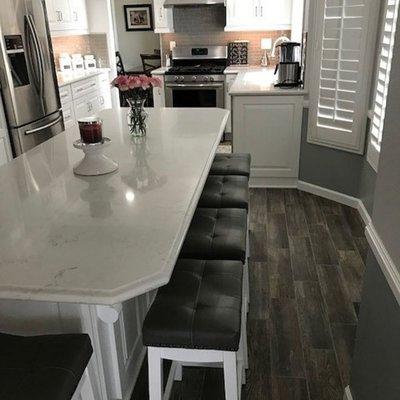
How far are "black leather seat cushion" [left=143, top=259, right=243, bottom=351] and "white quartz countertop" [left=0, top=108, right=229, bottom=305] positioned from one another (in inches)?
9.9

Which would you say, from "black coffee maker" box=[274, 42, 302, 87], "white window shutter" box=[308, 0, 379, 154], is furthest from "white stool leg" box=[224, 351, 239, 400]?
"black coffee maker" box=[274, 42, 302, 87]

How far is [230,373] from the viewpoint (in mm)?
1418

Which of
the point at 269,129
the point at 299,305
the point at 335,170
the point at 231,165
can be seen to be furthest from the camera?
the point at 269,129

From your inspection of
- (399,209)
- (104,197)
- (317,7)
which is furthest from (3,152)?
(399,209)

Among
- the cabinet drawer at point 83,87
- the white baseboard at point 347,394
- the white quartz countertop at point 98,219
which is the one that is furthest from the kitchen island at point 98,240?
the cabinet drawer at point 83,87

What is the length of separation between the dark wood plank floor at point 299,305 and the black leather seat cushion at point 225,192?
25.8 inches

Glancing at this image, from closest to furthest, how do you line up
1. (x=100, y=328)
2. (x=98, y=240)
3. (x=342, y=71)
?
(x=98, y=240) < (x=100, y=328) < (x=342, y=71)

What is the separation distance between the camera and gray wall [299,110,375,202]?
11.6 ft

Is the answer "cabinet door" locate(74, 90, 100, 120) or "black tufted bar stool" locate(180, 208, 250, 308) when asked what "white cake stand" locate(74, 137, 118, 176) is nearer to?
"black tufted bar stool" locate(180, 208, 250, 308)

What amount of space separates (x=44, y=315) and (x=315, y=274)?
6.17 feet

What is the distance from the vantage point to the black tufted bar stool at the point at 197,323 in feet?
4.30

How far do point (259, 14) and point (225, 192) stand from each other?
13.0 feet

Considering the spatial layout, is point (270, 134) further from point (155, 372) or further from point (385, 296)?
point (155, 372)

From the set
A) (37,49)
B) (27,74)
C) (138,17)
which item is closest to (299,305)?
(27,74)
